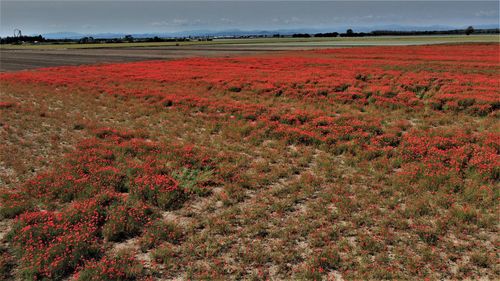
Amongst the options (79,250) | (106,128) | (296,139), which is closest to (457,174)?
(296,139)

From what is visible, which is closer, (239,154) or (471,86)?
(239,154)

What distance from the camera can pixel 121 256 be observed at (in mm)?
6910

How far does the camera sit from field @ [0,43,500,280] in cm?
672

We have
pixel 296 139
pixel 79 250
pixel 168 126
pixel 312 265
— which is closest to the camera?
pixel 312 265

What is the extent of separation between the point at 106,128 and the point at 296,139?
1073 cm

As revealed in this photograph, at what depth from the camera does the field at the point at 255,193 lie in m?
6.72

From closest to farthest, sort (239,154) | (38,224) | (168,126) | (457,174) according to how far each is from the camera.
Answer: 1. (38,224)
2. (457,174)
3. (239,154)
4. (168,126)

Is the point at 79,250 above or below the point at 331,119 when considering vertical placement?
below

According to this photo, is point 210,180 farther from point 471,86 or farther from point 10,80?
point 10,80

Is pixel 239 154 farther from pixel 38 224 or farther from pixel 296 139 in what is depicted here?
pixel 38 224

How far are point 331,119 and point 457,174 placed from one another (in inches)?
319

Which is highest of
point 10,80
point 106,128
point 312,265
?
point 10,80

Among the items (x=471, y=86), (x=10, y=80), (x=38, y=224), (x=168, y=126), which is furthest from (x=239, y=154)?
(x=10, y=80)

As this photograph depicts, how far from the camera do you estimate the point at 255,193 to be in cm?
1022
